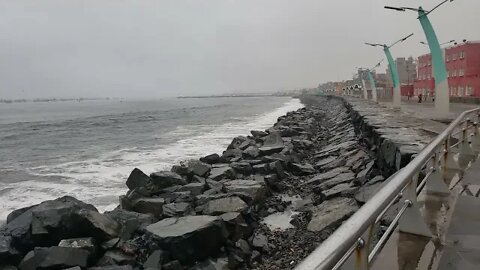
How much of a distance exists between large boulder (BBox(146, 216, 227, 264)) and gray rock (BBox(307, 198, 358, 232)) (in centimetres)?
139

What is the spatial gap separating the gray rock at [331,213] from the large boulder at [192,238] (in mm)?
1394

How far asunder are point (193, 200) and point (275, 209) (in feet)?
5.04

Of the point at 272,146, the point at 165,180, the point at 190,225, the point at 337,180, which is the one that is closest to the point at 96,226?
the point at 190,225

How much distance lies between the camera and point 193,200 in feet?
25.2

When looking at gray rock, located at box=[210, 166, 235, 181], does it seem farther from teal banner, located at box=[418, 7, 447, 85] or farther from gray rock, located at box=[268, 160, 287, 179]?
teal banner, located at box=[418, 7, 447, 85]

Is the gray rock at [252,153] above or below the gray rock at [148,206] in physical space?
above

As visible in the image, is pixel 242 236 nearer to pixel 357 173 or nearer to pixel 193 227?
pixel 193 227

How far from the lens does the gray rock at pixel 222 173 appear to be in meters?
9.50

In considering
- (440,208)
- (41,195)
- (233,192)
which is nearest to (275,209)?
(233,192)

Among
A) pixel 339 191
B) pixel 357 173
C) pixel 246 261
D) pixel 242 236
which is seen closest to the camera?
pixel 246 261

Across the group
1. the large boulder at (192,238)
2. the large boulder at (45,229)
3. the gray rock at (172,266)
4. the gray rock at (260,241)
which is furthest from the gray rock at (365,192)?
the large boulder at (45,229)

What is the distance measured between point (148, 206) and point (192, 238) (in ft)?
7.56

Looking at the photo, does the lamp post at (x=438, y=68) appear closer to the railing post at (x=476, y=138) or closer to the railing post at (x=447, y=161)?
the railing post at (x=476, y=138)

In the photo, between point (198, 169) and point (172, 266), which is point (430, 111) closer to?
point (198, 169)
